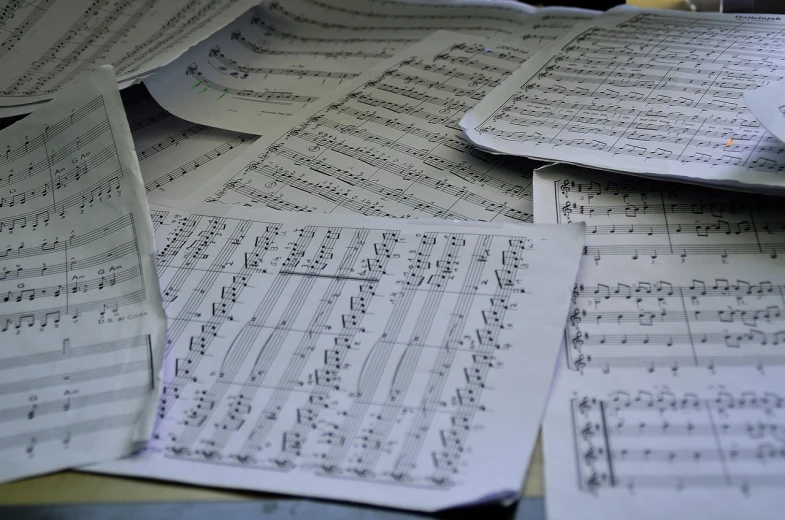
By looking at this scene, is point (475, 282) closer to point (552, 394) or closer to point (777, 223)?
point (552, 394)

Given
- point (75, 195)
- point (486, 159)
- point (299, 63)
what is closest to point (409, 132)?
point (486, 159)

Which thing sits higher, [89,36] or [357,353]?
[89,36]

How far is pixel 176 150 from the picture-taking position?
2.88 feet

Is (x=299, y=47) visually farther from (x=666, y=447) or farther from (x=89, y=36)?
(x=666, y=447)

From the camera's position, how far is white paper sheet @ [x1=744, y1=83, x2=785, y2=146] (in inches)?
26.3

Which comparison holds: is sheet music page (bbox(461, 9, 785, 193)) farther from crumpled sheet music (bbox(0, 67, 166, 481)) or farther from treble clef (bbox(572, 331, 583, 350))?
crumpled sheet music (bbox(0, 67, 166, 481))

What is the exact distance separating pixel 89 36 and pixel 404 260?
58 cm

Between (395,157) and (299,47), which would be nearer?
(395,157)

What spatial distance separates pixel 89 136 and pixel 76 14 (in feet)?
1.01

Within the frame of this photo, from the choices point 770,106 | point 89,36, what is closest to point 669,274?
point 770,106

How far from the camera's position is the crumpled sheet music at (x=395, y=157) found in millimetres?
754

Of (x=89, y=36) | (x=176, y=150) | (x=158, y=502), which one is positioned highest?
(x=89, y=36)

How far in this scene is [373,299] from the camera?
24.9 inches

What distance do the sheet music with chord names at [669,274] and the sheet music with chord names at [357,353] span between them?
3cm
